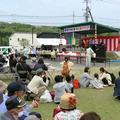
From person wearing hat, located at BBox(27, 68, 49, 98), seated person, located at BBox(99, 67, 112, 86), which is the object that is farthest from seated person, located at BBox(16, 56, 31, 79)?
person wearing hat, located at BBox(27, 68, 49, 98)

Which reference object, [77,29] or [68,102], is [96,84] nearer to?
[68,102]

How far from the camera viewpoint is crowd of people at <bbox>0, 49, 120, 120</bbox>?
5709 mm

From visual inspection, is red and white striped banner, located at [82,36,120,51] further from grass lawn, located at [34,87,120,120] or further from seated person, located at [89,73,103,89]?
grass lawn, located at [34,87,120,120]

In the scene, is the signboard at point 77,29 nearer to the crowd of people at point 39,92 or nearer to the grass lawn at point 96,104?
the crowd of people at point 39,92

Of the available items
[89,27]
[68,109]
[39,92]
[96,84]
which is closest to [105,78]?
[96,84]

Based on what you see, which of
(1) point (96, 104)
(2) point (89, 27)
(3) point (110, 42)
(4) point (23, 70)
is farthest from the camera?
(3) point (110, 42)

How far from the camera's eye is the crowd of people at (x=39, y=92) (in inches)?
225

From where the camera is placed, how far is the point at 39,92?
49.5ft

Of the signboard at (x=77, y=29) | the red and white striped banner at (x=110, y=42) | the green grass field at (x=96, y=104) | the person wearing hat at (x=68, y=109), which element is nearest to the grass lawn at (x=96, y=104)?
the green grass field at (x=96, y=104)

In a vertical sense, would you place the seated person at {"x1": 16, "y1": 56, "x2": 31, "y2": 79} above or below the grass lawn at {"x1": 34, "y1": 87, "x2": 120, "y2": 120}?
above

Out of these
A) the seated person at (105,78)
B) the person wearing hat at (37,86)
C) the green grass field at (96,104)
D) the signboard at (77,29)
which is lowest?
the green grass field at (96,104)

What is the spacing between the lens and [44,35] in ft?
238

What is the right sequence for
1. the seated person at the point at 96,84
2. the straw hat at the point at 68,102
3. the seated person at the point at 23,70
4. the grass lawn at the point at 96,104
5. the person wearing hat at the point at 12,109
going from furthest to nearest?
the seated person at the point at 96,84 < the seated person at the point at 23,70 < the grass lawn at the point at 96,104 < the straw hat at the point at 68,102 < the person wearing hat at the point at 12,109

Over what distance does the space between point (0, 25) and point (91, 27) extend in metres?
75.9
